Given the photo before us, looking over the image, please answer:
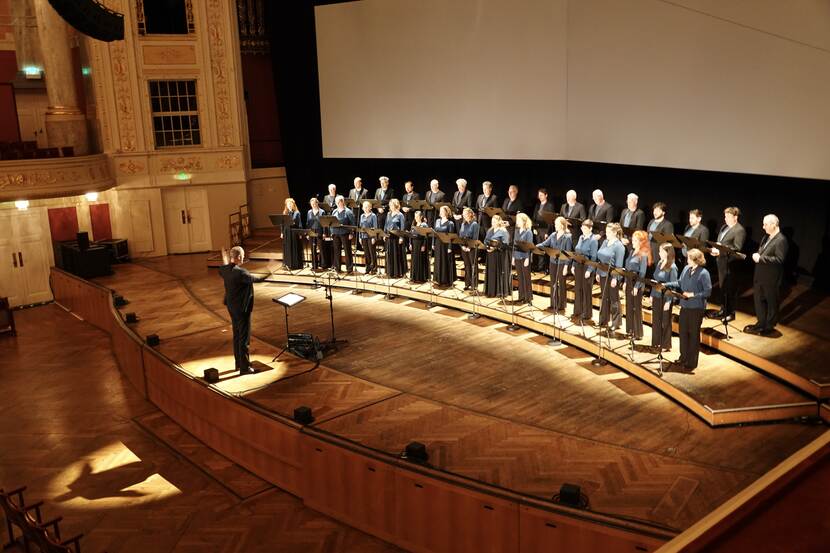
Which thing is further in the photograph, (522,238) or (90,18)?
(90,18)

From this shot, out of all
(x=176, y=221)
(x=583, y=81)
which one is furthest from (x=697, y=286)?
(x=176, y=221)

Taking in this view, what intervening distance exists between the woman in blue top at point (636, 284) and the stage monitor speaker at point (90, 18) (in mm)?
7535

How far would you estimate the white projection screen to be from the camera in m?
7.77

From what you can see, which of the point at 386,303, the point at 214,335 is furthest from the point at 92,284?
the point at 386,303

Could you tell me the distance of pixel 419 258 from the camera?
10.7 metres

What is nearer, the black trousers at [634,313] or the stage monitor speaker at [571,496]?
the stage monitor speaker at [571,496]

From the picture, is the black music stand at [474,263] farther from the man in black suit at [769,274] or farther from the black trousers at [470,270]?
the man in black suit at [769,274]

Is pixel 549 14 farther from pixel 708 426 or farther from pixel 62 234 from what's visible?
pixel 62 234

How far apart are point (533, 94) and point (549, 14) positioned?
3.75 feet

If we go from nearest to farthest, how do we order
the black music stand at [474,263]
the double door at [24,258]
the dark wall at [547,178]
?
the dark wall at [547,178]
the black music stand at [474,263]
the double door at [24,258]

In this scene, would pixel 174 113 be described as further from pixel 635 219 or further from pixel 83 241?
pixel 635 219

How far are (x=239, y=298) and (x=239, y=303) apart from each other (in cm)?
5

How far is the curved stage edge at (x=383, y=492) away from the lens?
4.59 m

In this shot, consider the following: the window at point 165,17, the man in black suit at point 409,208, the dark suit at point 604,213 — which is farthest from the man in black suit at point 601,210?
the window at point 165,17
